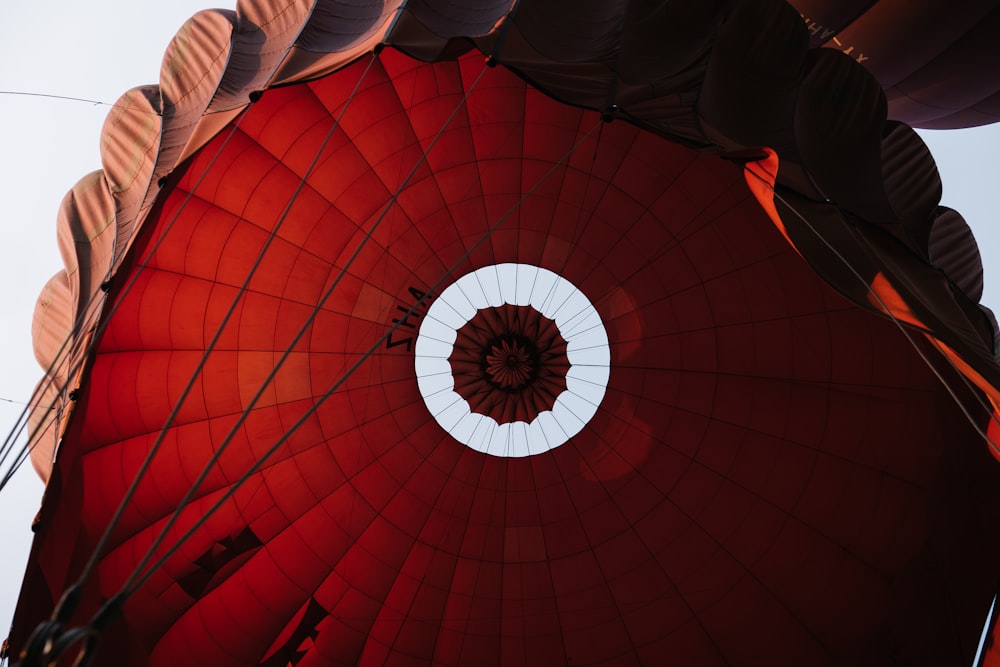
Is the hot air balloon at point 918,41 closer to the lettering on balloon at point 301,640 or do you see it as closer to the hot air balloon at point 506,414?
the hot air balloon at point 506,414

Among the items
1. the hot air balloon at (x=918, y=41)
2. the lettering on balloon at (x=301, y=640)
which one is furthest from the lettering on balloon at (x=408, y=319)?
the hot air balloon at (x=918, y=41)

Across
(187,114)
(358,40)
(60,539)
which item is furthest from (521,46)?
(60,539)

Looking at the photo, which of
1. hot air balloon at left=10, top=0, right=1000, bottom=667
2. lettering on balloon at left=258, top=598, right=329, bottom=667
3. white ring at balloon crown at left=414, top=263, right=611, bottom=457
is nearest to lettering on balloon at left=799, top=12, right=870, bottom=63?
hot air balloon at left=10, top=0, right=1000, bottom=667

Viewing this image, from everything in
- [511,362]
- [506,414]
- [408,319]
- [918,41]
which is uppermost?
[918,41]

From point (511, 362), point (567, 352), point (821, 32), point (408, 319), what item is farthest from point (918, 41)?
point (408, 319)

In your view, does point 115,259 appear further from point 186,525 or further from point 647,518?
point 647,518

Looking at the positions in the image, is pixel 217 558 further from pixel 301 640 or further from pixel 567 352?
pixel 567 352
